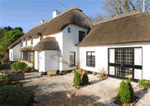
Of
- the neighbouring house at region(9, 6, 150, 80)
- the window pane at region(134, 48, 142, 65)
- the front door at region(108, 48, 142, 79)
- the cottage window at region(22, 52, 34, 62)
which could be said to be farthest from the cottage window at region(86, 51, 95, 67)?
the cottage window at region(22, 52, 34, 62)

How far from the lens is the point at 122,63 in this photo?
7.61m

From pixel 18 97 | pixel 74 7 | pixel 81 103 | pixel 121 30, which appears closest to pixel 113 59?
pixel 121 30

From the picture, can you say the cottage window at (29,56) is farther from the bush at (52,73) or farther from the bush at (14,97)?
the bush at (14,97)

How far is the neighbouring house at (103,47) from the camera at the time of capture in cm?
690

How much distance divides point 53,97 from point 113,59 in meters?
6.04

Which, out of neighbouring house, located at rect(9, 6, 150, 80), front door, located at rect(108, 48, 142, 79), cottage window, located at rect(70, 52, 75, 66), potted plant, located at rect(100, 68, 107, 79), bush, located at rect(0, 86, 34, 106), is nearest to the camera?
bush, located at rect(0, 86, 34, 106)

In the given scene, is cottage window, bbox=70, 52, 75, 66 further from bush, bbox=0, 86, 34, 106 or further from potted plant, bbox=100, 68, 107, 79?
bush, bbox=0, 86, 34, 106

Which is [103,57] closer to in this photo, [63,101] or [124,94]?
[124,94]

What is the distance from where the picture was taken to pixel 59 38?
10609mm

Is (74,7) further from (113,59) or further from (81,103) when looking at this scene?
(81,103)

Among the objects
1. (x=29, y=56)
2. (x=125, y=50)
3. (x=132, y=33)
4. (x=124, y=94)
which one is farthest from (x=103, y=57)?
(x=29, y=56)

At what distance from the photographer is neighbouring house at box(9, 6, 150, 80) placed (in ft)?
22.6

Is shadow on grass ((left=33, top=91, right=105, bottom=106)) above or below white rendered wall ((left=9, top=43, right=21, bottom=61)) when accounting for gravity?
below

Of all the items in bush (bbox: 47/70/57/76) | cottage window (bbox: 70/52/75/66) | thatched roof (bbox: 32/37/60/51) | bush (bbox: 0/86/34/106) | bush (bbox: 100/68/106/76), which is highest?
thatched roof (bbox: 32/37/60/51)
